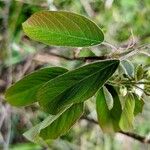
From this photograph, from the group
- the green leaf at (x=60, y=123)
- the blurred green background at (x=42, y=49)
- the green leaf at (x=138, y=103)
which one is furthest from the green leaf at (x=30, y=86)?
the blurred green background at (x=42, y=49)

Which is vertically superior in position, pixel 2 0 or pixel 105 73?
pixel 2 0

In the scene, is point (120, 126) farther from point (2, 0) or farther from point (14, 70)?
point (14, 70)

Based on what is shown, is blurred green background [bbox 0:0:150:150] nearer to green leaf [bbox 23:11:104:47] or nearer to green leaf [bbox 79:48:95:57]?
green leaf [bbox 79:48:95:57]

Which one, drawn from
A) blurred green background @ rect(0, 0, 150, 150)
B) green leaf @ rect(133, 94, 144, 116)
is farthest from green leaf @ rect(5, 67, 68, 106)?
blurred green background @ rect(0, 0, 150, 150)

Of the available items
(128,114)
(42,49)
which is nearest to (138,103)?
(128,114)

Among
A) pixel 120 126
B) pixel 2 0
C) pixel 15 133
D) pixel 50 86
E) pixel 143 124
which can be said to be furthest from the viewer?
pixel 143 124

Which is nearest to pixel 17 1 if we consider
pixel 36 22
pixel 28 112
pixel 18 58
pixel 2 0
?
pixel 2 0

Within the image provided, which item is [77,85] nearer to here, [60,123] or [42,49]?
[60,123]

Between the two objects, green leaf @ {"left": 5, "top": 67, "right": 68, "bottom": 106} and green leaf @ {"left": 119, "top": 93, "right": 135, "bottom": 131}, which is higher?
green leaf @ {"left": 5, "top": 67, "right": 68, "bottom": 106}
